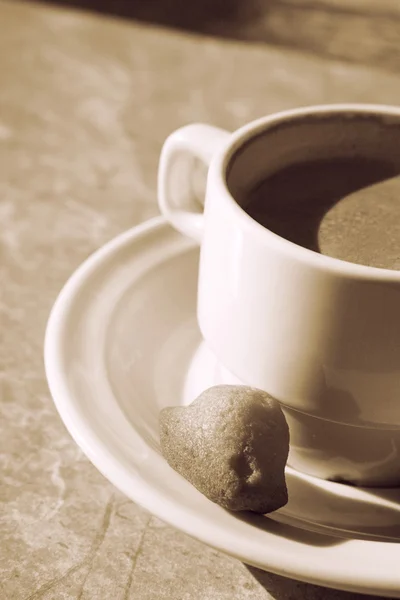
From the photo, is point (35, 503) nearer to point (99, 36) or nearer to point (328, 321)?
point (328, 321)

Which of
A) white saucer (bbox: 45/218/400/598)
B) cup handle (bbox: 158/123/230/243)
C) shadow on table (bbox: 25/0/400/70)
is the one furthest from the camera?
shadow on table (bbox: 25/0/400/70)

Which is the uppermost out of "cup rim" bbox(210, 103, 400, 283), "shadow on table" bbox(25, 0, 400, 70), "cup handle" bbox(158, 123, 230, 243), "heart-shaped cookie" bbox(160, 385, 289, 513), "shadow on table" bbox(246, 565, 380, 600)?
"cup rim" bbox(210, 103, 400, 283)

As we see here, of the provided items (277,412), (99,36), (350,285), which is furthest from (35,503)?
(99,36)

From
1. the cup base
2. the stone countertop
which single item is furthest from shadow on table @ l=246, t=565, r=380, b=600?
the cup base

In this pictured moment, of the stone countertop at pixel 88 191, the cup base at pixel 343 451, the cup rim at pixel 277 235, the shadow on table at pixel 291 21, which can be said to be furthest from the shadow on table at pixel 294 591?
the shadow on table at pixel 291 21

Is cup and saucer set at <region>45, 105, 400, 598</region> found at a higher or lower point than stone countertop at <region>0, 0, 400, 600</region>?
higher

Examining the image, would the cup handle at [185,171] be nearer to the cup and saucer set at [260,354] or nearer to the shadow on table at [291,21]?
the cup and saucer set at [260,354]

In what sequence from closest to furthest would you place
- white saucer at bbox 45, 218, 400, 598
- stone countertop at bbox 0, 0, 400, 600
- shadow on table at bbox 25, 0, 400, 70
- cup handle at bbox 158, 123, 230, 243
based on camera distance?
white saucer at bbox 45, 218, 400, 598
stone countertop at bbox 0, 0, 400, 600
cup handle at bbox 158, 123, 230, 243
shadow on table at bbox 25, 0, 400, 70

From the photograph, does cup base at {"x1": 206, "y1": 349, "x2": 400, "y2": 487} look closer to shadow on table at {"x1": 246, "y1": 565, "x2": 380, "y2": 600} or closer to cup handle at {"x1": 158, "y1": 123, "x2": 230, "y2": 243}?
shadow on table at {"x1": 246, "y1": 565, "x2": 380, "y2": 600}

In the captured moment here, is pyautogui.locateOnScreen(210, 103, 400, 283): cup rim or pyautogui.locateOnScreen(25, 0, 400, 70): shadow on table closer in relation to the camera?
pyautogui.locateOnScreen(210, 103, 400, 283): cup rim
